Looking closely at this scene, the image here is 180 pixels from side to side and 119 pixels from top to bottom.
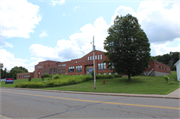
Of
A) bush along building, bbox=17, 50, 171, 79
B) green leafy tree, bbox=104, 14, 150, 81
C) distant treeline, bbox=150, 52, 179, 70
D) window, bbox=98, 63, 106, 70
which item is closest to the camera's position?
green leafy tree, bbox=104, 14, 150, 81

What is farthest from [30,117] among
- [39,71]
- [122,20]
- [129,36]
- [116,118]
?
[39,71]

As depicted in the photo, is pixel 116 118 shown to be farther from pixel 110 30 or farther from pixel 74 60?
pixel 74 60

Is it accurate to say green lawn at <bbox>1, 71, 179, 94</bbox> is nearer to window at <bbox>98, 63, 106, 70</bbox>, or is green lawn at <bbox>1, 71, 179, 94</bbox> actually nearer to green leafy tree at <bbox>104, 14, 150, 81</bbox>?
green leafy tree at <bbox>104, 14, 150, 81</bbox>

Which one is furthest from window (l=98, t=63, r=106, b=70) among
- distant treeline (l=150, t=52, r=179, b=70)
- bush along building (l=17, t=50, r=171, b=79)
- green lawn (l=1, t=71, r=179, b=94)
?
distant treeline (l=150, t=52, r=179, b=70)

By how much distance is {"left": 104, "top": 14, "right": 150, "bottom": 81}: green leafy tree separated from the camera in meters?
24.6

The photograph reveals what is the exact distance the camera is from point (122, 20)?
27047mm

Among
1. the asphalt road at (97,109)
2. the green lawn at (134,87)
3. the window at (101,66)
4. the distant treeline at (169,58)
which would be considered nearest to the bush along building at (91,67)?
the window at (101,66)

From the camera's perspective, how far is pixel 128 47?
974 inches

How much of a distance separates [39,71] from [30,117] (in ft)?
291

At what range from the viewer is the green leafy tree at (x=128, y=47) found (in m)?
24.6

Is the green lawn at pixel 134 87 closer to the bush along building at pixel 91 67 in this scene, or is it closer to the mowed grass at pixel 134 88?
the mowed grass at pixel 134 88

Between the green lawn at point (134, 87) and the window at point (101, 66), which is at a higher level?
the window at point (101, 66)

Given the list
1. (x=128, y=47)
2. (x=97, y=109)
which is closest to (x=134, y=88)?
(x=128, y=47)

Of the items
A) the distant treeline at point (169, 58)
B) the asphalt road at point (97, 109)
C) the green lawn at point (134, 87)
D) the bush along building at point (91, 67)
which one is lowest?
the green lawn at point (134, 87)
